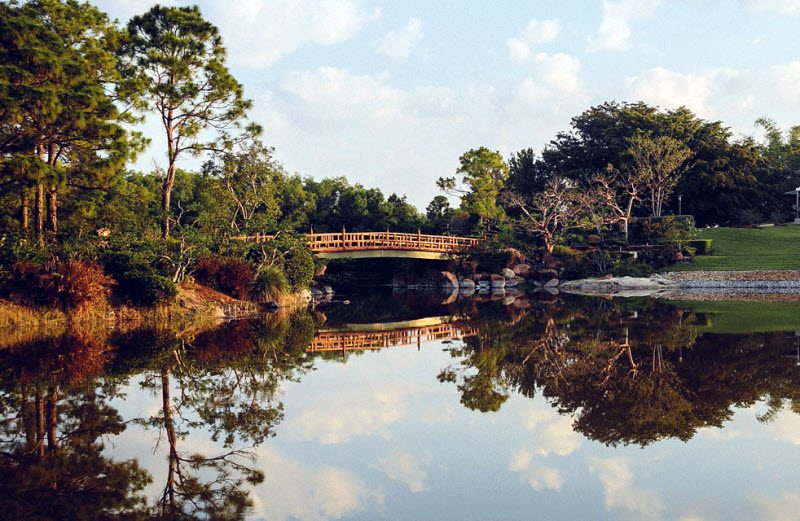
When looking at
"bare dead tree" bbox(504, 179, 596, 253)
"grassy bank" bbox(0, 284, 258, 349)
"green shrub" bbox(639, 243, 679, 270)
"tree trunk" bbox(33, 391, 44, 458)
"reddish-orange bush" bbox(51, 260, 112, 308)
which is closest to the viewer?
"tree trunk" bbox(33, 391, 44, 458)

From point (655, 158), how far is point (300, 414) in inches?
1683

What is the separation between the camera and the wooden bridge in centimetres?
3412

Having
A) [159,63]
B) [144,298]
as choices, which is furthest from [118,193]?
[144,298]

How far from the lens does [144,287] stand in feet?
60.0

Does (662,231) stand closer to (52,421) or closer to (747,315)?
(747,315)

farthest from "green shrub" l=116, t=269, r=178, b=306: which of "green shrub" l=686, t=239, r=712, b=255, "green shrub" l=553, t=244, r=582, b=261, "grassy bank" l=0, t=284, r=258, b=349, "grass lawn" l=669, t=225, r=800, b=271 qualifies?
"green shrub" l=686, t=239, r=712, b=255

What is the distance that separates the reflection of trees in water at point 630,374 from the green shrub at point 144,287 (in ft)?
27.2

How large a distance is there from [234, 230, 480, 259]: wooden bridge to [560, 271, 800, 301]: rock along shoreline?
7360mm

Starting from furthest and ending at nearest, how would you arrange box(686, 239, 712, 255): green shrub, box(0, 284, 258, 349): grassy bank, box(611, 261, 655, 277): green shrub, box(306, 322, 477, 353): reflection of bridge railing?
box(686, 239, 712, 255): green shrub < box(611, 261, 655, 277): green shrub < box(0, 284, 258, 349): grassy bank < box(306, 322, 477, 353): reflection of bridge railing

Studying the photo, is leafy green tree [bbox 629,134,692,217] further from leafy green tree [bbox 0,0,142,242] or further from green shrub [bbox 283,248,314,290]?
leafy green tree [bbox 0,0,142,242]

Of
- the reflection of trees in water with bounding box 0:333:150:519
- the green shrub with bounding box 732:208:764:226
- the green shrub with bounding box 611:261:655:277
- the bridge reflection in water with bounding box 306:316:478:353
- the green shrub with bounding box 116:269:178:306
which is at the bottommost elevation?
the bridge reflection in water with bounding box 306:316:478:353

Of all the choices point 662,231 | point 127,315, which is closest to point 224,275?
point 127,315

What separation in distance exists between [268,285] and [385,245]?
14180 mm

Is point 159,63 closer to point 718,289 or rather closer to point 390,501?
point 390,501
